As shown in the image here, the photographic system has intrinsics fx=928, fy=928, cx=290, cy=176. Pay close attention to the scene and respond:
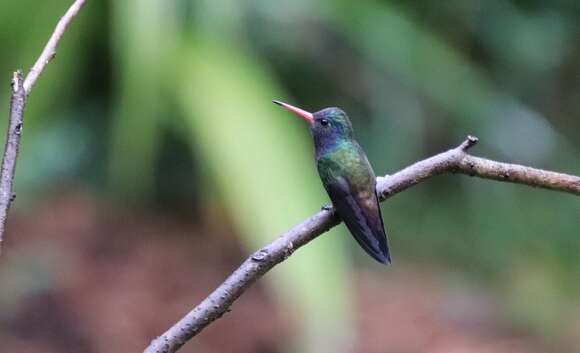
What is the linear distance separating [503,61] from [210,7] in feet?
3.66

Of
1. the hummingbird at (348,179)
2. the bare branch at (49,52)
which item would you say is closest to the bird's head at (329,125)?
the hummingbird at (348,179)

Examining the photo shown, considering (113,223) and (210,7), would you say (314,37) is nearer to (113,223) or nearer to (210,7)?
(210,7)

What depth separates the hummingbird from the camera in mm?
827

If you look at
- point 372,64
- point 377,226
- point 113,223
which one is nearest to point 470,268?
point 372,64

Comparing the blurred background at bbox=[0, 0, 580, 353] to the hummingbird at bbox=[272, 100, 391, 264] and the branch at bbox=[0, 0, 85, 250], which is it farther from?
the branch at bbox=[0, 0, 85, 250]

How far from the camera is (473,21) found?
2994 millimetres

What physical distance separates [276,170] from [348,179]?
148 centimetres

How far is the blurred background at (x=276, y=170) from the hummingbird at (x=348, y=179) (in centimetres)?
114

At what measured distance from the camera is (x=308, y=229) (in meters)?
Result: 0.78

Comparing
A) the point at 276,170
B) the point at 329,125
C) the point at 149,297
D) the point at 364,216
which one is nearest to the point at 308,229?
the point at 364,216

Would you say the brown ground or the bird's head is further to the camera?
the brown ground

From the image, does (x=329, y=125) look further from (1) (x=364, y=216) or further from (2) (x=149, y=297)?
(2) (x=149, y=297)

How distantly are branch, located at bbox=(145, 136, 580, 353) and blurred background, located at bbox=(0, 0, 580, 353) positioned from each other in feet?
4.24

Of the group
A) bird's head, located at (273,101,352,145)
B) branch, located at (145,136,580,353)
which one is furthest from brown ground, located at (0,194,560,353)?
branch, located at (145,136,580,353)
